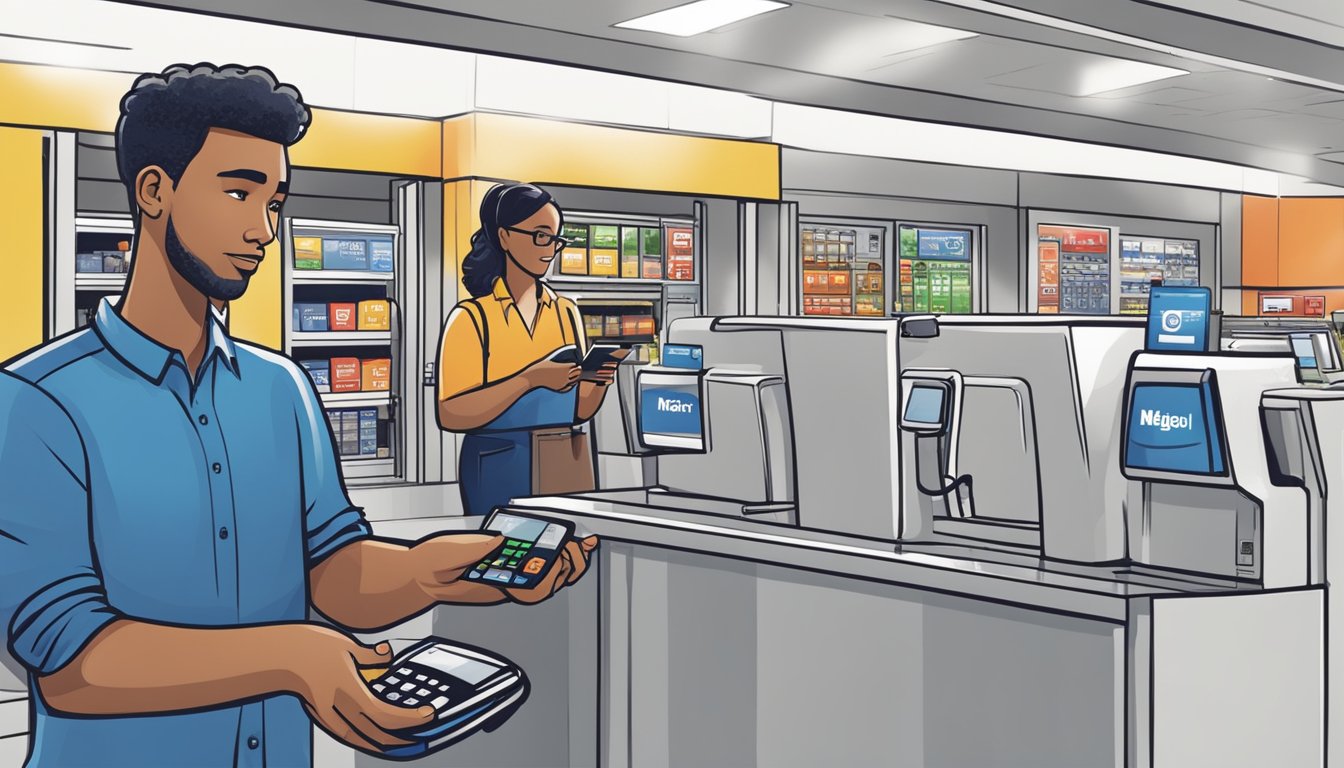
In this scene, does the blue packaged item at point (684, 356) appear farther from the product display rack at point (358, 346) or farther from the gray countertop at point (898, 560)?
the product display rack at point (358, 346)

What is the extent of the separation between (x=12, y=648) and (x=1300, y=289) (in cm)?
1296

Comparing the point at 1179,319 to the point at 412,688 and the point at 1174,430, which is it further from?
the point at 412,688

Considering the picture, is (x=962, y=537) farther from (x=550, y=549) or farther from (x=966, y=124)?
(x=966, y=124)

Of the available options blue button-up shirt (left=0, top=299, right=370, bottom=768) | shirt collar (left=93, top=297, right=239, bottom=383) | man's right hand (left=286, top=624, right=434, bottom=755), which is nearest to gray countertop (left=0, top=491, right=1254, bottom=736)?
blue button-up shirt (left=0, top=299, right=370, bottom=768)

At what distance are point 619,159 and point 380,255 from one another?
1.49 meters

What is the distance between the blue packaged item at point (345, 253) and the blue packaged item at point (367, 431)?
74 cm

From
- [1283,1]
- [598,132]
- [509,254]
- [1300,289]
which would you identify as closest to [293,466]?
[509,254]

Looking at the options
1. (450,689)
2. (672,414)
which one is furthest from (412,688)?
(672,414)

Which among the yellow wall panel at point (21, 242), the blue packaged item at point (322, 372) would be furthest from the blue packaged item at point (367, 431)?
the yellow wall panel at point (21, 242)

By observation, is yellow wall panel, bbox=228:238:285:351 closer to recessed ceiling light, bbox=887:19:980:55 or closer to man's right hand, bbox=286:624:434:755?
recessed ceiling light, bbox=887:19:980:55

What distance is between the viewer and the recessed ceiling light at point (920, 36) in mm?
7074

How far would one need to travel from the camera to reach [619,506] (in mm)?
3125

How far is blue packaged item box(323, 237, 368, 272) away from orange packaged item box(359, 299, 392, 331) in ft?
0.61

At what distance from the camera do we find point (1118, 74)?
A: 852 centimetres
